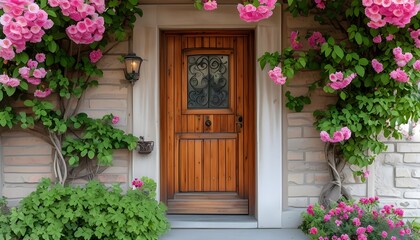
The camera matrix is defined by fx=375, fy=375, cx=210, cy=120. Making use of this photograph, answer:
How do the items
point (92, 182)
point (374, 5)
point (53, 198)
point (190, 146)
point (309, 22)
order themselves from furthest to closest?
point (190, 146) → point (309, 22) → point (92, 182) → point (53, 198) → point (374, 5)

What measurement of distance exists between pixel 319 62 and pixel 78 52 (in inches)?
81.2

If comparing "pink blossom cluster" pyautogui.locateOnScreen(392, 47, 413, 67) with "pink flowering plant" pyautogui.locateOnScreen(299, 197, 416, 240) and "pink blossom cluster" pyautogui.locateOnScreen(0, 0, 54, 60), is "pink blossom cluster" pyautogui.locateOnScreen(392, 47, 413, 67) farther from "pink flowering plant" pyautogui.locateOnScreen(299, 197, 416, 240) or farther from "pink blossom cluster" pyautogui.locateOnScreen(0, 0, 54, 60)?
"pink blossom cluster" pyautogui.locateOnScreen(0, 0, 54, 60)

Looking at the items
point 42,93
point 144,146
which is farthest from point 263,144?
point 42,93

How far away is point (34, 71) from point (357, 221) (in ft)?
8.70

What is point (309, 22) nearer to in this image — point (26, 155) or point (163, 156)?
point (163, 156)

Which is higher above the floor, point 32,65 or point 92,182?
point 32,65

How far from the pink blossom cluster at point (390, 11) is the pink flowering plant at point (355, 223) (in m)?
1.39

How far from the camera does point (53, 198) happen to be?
2852 millimetres

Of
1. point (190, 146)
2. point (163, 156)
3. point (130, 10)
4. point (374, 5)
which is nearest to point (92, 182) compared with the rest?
point (163, 156)

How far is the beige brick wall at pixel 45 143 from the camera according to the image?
10.9 ft

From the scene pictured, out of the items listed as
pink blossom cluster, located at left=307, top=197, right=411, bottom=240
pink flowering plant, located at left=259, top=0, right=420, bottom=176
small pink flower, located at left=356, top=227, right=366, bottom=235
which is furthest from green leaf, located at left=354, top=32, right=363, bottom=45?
small pink flower, located at left=356, top=227, right=366, bottom=235

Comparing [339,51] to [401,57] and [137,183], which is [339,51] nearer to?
[401,57]

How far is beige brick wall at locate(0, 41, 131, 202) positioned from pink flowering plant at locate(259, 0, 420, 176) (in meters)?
1.28

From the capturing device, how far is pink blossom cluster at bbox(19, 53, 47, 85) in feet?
9.46
